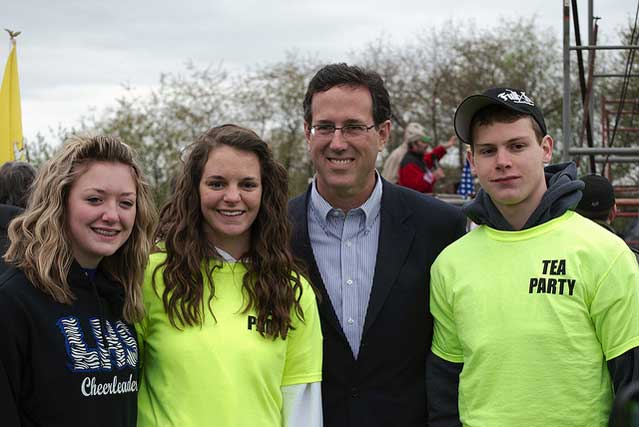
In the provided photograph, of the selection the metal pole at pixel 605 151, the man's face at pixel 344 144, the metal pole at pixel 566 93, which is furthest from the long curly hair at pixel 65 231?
the metal pole at pixel 566 93

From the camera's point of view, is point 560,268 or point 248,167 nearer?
point 560,268

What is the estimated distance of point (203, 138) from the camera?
3459 millimetres

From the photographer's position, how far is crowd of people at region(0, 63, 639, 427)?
292 cm

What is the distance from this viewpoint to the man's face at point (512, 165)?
327 centimetres

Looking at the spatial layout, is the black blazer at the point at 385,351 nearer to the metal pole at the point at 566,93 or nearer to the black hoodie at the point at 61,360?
the black hoodie at the point at 61,360

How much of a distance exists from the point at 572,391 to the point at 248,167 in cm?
149

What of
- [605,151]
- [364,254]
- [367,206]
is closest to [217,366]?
[364,254]

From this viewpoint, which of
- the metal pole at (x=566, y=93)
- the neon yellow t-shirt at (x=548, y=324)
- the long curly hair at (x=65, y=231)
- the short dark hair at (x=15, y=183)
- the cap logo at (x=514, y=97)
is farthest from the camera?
the metal pole at (x=566, y=93)

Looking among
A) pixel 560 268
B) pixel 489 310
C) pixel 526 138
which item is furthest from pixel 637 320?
pixel 526 138

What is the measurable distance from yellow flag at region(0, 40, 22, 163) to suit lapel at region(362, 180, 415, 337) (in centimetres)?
785

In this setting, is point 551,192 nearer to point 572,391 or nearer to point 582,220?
point 582,220

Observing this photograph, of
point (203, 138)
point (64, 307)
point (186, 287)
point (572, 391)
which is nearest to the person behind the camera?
point (64, 307)

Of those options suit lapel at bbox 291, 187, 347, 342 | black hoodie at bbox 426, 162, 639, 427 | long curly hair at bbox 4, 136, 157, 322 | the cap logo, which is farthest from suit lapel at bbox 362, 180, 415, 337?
long curly hair at bbox 4, 136, 157, 322

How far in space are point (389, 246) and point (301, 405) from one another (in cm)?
84
